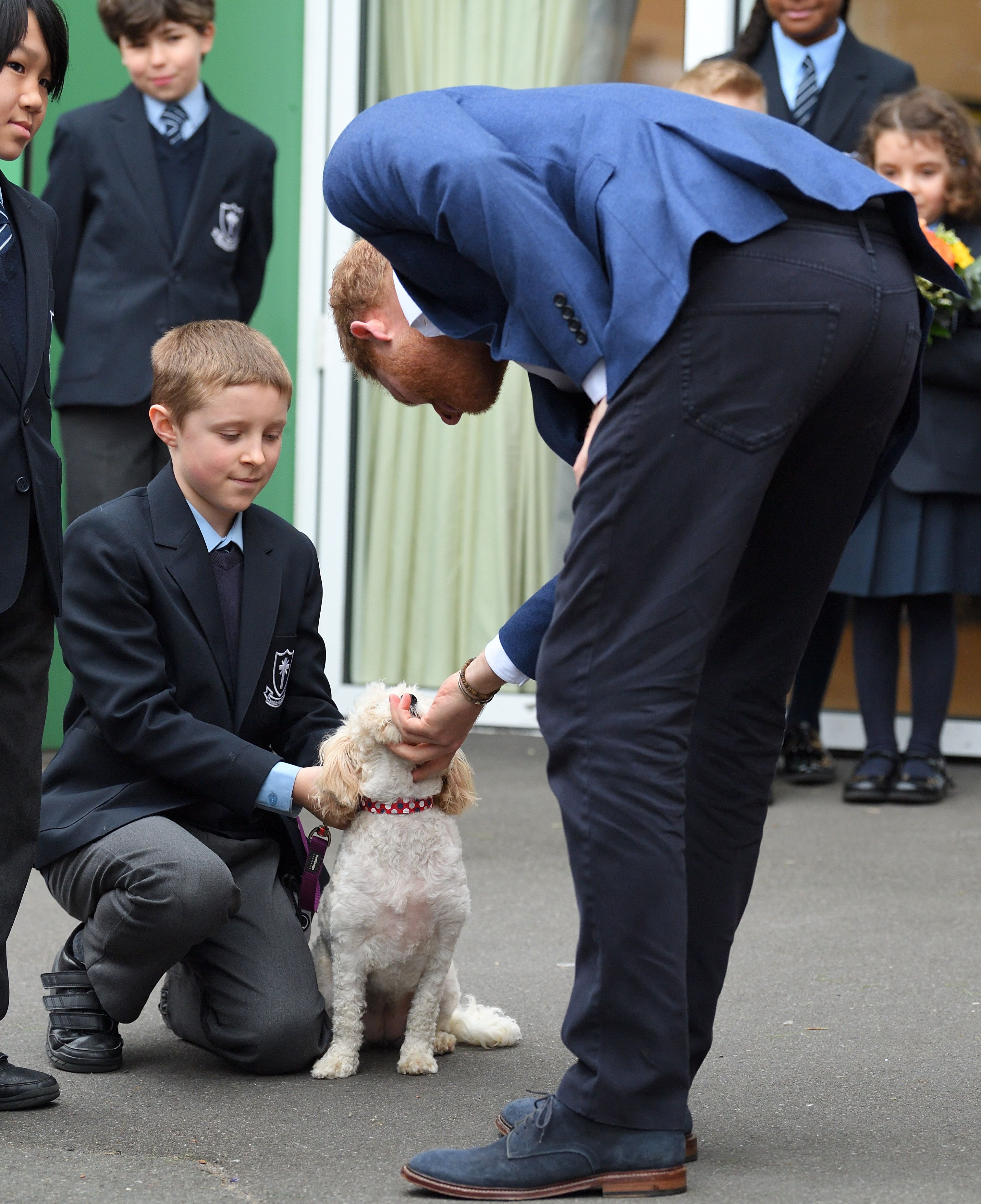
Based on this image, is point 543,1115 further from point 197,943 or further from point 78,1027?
point 78,1027

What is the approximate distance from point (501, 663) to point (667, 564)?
1.39 feet

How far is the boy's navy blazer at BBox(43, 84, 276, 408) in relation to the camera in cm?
488

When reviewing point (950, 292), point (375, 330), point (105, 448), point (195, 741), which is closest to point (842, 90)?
point (950, 292)

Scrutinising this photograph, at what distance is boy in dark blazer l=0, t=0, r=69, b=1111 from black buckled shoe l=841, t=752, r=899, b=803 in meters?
2.87

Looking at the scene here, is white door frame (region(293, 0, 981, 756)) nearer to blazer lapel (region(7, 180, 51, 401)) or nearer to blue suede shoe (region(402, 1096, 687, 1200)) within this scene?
blazer lapel (region(7, 180, 51, 401))

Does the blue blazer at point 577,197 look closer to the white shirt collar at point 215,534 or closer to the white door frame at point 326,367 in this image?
the white shirt collar at point 215,534

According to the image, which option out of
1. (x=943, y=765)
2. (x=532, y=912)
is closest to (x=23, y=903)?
(x=532, y=912)

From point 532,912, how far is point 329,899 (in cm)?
109

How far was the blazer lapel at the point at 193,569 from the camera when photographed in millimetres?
2748

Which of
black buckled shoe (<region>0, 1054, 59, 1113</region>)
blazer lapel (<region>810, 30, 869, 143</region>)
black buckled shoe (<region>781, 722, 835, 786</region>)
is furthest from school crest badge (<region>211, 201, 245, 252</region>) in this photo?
black buckled shoe (<region>0, 1054, 59, 1113</region>)

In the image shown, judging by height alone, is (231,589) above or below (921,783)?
above

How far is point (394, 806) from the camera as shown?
2.60 metres

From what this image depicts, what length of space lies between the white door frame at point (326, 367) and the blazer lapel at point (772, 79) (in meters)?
1.63

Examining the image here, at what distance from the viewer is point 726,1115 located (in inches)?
92.7
